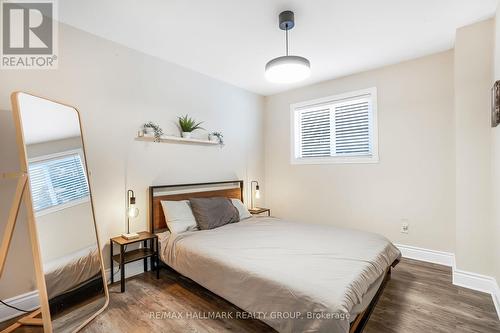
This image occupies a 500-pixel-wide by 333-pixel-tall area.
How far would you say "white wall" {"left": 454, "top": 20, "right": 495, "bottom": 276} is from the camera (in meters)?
2.37

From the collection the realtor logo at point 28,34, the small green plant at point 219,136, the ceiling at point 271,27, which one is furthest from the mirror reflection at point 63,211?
the small green plant at point 219,136

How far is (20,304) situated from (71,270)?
55 centimetres

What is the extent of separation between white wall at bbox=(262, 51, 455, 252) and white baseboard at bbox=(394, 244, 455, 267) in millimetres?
65

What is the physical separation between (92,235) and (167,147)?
1.37 metres

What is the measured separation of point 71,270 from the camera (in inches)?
78.9

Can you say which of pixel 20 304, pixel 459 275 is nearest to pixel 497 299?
pixel 459 275

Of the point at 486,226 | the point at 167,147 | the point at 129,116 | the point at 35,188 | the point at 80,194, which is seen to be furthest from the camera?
the point at 167,147

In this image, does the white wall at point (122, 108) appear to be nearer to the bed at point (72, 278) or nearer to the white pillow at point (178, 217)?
the white pillow at point (178, 217)

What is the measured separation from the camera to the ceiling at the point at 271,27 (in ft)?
6.97

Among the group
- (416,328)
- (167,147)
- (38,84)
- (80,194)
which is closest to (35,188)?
(80,194)

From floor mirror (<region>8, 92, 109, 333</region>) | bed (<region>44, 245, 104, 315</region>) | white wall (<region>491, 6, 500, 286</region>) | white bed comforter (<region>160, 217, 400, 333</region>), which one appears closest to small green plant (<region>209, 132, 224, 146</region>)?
white bed comforter (<region>160, 217, 400, 333</region>)

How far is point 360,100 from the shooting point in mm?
3639

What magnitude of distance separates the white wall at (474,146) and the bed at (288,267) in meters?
0.77

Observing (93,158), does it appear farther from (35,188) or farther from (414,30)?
(414,30)
